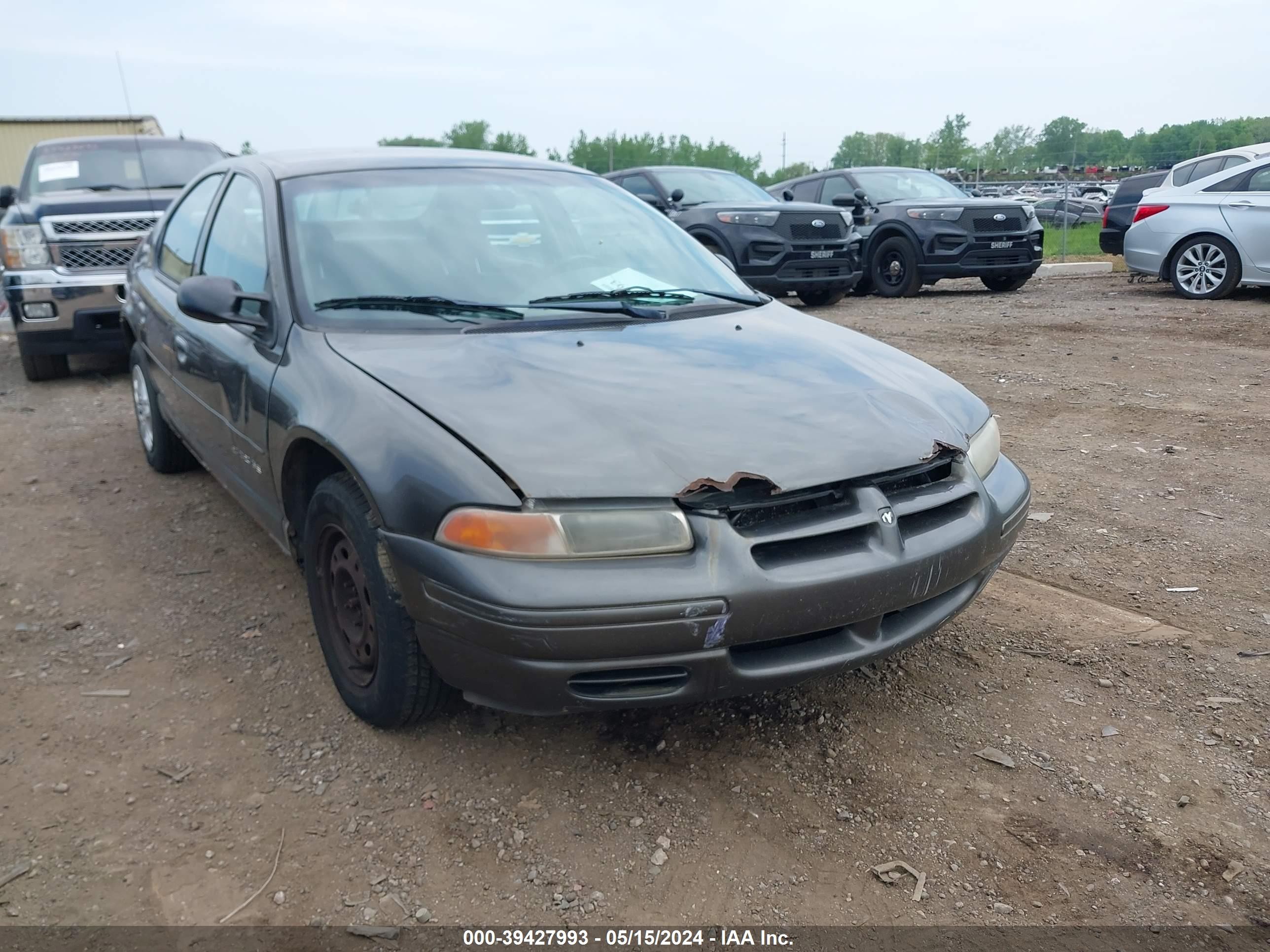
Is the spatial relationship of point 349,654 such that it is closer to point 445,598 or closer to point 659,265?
point 445,598

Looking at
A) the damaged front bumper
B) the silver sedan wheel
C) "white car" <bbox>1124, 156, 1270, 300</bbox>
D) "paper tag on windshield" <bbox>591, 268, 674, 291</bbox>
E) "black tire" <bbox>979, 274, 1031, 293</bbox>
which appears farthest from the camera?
"black tire" <bbox>979, 274, 1031, 293</bbox>

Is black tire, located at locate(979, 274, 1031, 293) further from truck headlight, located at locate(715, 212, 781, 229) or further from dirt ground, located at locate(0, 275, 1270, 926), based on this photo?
dirt ground, located at locate(0, 275, 1270, 926)

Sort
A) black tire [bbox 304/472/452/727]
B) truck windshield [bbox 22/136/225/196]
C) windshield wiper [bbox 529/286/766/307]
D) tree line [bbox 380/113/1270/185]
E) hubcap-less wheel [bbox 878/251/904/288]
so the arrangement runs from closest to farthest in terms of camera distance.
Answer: black tire [bbox 304/472/452/727] → windshield wiper [bbox 529/286/766/307] → truck windshield [bbox 22/136/225/196] → hubcap-less wheel [bbox 878/251/904/288] → tree line [bbox 380/113/1270/185]

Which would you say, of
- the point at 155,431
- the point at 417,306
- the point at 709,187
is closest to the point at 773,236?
the point at 709,187

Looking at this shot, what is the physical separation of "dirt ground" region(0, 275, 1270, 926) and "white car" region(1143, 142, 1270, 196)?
333 inches

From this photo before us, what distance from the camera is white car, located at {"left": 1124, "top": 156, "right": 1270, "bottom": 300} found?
10047mm

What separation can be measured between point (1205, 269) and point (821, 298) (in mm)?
4039

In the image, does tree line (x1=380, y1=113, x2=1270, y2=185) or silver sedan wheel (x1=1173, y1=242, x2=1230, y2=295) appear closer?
silver sedan wheel (x1=1173, y1=242, x2=1230, y2=295)

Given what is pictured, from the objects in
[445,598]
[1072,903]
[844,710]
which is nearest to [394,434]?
[445,598]

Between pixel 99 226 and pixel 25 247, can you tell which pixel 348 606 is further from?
pixel 25 247

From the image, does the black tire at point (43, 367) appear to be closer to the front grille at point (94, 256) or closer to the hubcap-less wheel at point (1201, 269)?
the front grille at point (94, 256)

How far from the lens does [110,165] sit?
791 centimetres

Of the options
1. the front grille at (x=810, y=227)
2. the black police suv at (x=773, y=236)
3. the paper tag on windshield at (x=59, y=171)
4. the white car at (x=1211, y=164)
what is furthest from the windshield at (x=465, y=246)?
the white car at (x=1211, y=164)

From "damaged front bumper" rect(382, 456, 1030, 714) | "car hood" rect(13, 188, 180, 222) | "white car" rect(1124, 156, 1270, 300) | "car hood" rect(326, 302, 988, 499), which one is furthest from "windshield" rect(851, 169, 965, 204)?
"damaged front bumper" rect(382, 456, 1030, 714)
